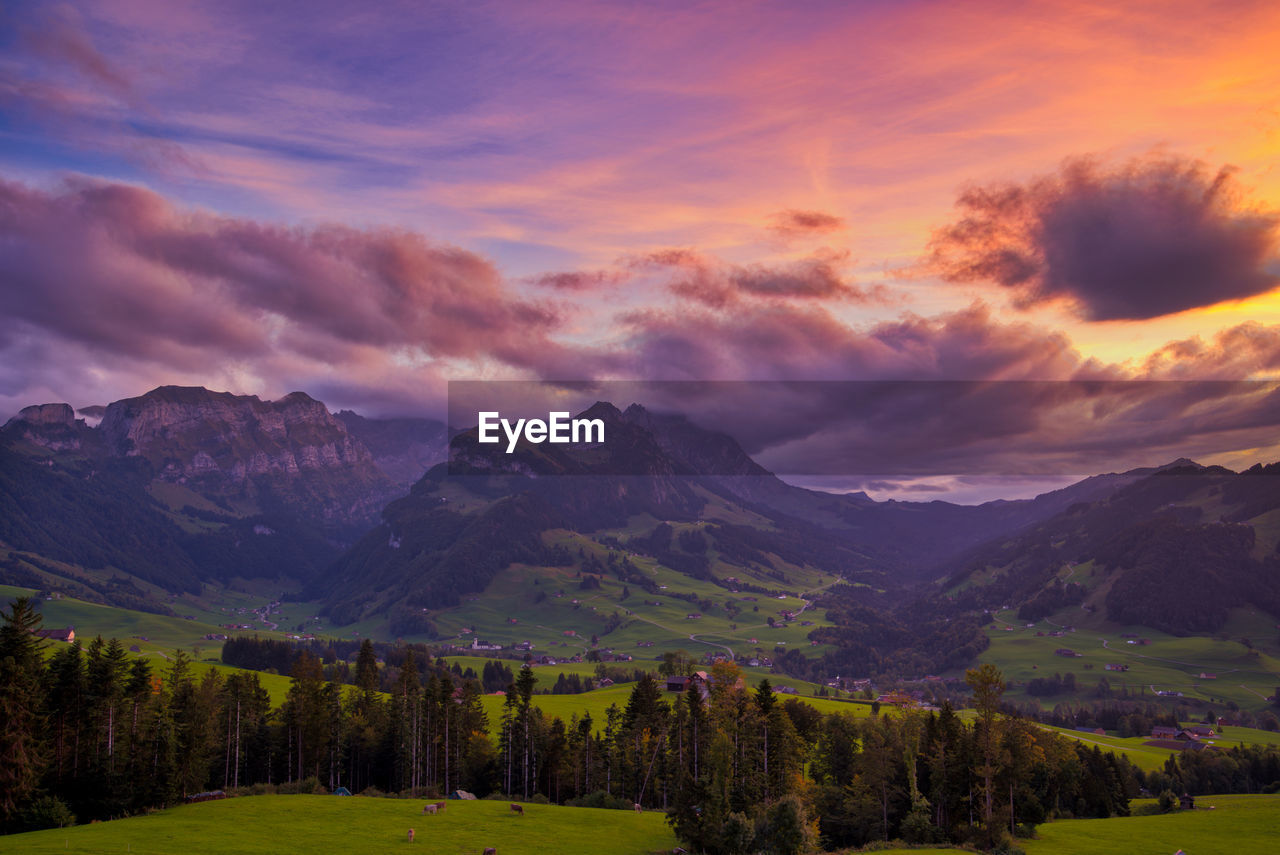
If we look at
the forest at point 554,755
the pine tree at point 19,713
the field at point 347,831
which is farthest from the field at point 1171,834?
the pine tree at point 19,713

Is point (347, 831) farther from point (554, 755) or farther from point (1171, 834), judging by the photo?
point (1171, 834)

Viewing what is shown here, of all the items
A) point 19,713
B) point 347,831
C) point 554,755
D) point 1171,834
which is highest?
point 19,713

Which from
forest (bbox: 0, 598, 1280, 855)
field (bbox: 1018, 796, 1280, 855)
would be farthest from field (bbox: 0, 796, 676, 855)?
field (bbox: 1018, 796, 1280, 855)

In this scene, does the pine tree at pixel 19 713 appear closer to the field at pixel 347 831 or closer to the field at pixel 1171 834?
the field at pixel 347 831

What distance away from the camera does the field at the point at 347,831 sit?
68000 millimetres

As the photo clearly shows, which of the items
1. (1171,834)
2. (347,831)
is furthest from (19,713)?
(1171,834)

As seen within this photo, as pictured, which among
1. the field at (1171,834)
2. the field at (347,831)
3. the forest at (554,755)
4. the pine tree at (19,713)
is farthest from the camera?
the forest at (554,755)

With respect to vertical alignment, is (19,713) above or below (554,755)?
above

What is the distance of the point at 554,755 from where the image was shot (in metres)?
133

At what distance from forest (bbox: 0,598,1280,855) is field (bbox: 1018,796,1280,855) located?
581cm

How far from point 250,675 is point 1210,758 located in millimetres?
194743

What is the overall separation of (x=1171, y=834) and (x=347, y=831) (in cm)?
8833

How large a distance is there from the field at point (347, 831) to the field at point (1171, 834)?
→ 44329 millimetres

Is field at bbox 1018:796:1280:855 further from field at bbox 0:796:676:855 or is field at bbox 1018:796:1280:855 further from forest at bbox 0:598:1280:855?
field at bbox 0:796:676:855
